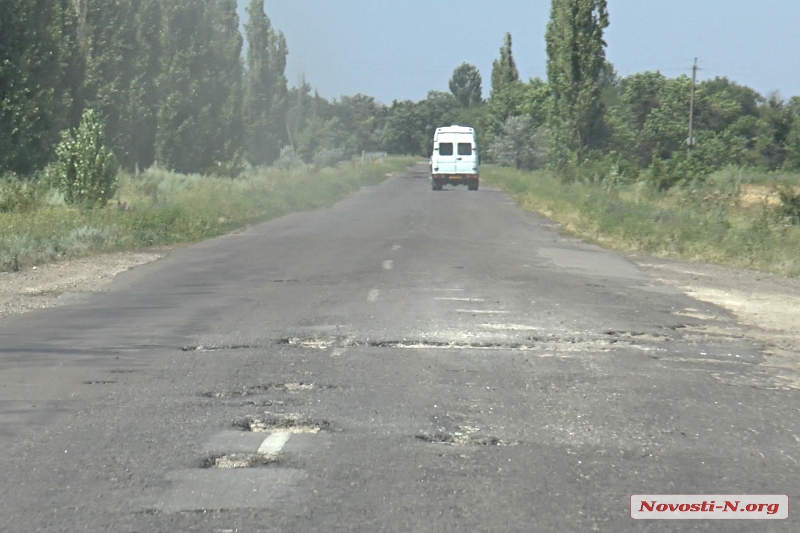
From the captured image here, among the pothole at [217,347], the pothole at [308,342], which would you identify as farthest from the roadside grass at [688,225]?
the pothole at [217,347]

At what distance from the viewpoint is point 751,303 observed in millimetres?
13719

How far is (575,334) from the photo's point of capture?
34.3ft

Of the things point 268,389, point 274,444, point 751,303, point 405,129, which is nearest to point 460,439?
point 274,444

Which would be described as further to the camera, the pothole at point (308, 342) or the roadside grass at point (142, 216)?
the roadside grass at point (142, 216)

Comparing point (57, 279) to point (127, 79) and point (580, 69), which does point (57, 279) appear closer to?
point (127, 79)

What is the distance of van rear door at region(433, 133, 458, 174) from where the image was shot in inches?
1980

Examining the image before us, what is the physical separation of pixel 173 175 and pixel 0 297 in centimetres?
2972

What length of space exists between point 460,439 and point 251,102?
64.8m

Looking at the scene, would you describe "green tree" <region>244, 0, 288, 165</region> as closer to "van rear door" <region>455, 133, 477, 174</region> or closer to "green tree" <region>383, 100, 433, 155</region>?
"van rear door" <region>455, 133, 477, 174</region>

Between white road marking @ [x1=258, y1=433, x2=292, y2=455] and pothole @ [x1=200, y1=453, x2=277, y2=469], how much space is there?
3.2 inches

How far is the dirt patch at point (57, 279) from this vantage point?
12953mm

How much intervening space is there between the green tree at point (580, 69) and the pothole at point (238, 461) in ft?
142

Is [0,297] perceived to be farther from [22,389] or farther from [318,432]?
[318,432]

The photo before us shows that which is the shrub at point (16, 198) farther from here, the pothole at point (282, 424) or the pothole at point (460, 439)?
the pothole at point (460, 439)
